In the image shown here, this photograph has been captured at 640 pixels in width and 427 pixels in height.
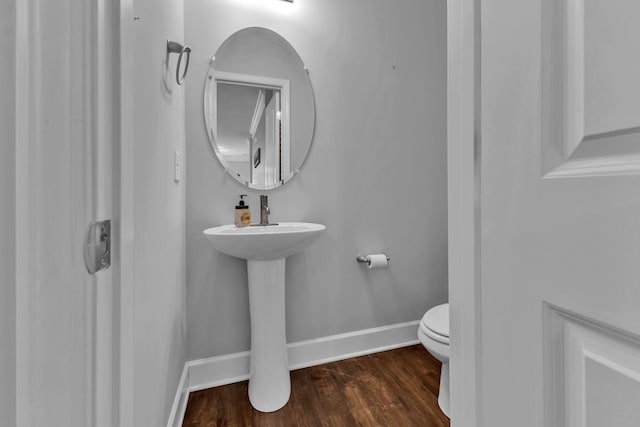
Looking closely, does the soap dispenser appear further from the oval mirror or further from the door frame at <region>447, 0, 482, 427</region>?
the door frame at <region>447, 0, 482, 427</region>

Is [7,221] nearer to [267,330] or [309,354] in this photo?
[267,330]

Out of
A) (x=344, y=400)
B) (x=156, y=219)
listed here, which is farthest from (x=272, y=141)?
(x=344, y=400)

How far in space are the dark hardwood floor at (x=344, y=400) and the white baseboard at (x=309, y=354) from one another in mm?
44

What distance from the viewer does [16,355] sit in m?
0.27

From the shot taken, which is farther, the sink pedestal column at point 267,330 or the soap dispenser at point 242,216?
the soap dispenser at point 242,216

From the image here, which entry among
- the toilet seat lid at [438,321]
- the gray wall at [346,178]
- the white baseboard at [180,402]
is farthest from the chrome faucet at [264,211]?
the toilet seat lid at [438,321]

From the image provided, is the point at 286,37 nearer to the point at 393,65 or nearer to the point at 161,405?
the point at 393,65

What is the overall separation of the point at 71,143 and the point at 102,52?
118 mm

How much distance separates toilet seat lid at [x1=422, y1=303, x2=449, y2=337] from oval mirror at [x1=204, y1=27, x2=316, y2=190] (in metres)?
1.02

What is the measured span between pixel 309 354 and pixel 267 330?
435 millimetres

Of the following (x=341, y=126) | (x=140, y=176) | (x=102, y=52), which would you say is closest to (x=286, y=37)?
(x=341, y=126)

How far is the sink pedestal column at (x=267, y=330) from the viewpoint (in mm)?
1403

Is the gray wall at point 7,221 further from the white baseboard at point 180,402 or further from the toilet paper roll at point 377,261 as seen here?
the toilet paper roll at point 377,261

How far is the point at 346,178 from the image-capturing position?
183 centimetres
